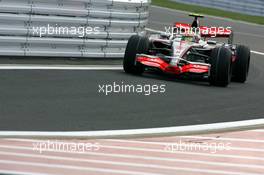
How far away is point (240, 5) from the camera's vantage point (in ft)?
115

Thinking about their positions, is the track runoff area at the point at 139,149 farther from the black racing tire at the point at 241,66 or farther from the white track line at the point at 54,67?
the black racing tire at the point at 241,66

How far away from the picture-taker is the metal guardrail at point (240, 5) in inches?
1351

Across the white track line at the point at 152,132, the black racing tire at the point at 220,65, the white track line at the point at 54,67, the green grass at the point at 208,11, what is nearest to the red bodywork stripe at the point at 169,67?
the black racing tire at the point at 220,65

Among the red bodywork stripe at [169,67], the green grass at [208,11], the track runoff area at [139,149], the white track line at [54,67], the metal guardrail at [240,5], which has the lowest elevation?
the green grass at [208,11]

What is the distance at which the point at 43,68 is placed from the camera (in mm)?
12555

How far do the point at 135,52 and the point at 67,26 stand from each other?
1.81 metres

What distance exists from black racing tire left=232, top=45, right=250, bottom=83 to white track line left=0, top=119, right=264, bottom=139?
4.21 m

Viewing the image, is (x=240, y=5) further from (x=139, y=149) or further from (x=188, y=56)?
(x=139, y=149)

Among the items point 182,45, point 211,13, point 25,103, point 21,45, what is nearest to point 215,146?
point 25,103

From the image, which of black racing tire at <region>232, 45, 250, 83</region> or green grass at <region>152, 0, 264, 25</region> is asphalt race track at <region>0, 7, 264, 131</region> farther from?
green grass at <region>152, 0, 264, 25</region>

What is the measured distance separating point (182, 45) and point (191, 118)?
154 inches

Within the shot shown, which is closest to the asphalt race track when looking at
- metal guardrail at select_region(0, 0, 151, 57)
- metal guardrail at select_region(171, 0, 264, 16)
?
metal guardrail at select_region(0, 0, 151, 57)

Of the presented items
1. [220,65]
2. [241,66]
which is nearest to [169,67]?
[220,65]

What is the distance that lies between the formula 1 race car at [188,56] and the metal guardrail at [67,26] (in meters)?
1.38
